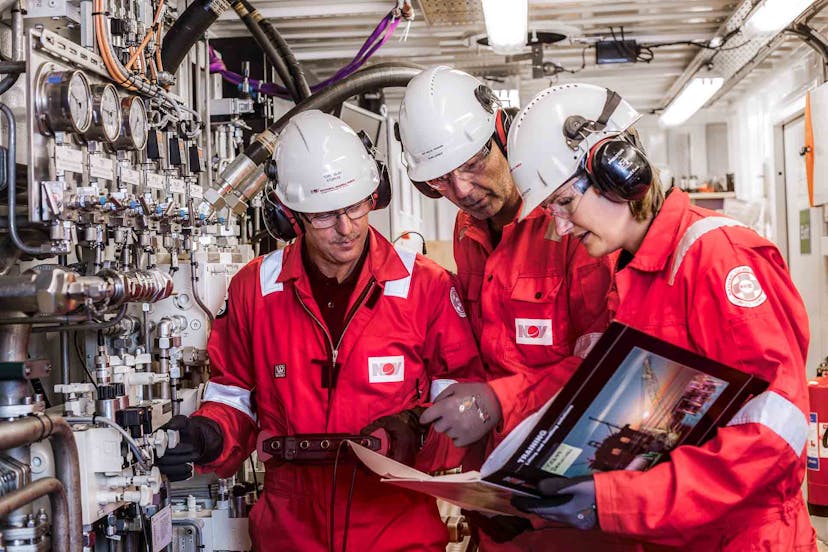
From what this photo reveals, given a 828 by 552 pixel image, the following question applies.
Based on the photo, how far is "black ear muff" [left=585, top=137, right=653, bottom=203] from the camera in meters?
1.68

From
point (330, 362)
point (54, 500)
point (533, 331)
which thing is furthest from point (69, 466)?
point (533, 331)

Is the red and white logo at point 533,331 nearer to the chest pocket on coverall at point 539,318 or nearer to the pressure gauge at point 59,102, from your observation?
the chest pocket on coverall at point 539,318

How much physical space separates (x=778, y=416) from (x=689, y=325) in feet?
0.83

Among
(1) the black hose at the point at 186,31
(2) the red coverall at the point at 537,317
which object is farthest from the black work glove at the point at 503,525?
(1) the black hose at the point at 186,31

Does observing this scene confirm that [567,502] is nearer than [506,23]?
Yes

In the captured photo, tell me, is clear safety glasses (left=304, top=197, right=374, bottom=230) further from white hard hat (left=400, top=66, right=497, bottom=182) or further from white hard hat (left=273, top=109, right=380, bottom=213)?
white hard hat (left=400, top=66, right=497, bottom=182)

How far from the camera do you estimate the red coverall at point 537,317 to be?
2.18 m

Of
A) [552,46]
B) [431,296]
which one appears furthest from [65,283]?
[552,46]

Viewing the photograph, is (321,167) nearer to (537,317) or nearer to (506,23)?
(537,317)

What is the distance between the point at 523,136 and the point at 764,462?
0.90 metres

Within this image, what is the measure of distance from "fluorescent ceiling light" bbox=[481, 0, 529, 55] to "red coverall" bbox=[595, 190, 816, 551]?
291 cm

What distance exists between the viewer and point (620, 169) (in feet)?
5.53

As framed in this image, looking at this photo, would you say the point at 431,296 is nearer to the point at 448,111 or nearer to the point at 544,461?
the point at 448,111

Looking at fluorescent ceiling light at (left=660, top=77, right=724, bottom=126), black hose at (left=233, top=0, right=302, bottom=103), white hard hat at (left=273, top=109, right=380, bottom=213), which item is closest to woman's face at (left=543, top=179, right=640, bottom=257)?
white hard hat at (left=273, top=109, right=380, bottom=213)
